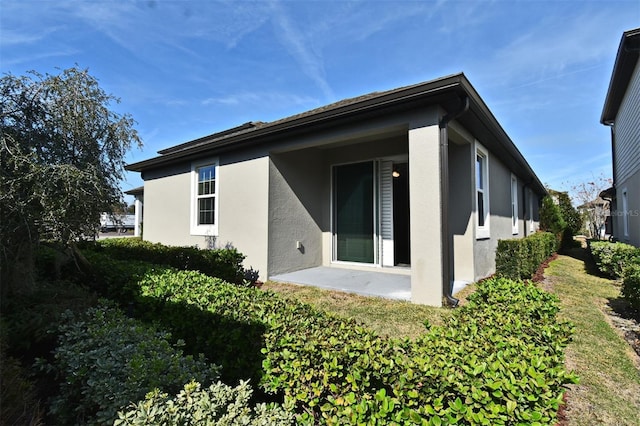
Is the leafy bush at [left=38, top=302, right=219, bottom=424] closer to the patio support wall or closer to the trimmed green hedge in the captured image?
the patio support wall

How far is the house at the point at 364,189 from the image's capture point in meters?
4.86

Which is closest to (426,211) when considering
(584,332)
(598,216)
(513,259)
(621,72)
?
(584,332)

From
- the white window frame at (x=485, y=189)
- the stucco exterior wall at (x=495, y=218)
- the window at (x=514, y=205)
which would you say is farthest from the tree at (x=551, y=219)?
the white window frame at (x=485, y=189)

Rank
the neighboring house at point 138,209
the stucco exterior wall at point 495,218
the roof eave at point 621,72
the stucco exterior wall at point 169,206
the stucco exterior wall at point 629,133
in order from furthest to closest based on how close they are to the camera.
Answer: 1. the neighboring house at point 138,209
2. the stucco exterior wall at point 169,206
3. the stucco exterior wall at point 629,133
4. the roof eave at point 621,72
5. the stucco exterior wall at point 495,218

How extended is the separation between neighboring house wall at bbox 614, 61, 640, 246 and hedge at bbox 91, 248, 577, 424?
9556 millimetres

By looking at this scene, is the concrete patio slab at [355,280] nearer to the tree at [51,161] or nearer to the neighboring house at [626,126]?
the tree at [51,161]

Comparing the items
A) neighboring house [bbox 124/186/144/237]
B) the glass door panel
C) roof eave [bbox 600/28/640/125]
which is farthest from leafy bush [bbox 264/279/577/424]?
neighboring house [bbox 124/186/144/237]

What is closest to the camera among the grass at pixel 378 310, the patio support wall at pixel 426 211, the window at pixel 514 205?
the grass at pixel 378 310

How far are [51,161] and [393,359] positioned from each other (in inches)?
155

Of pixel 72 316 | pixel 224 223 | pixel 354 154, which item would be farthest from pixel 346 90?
pixel 72 316

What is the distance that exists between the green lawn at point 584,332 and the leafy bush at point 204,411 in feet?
7.79

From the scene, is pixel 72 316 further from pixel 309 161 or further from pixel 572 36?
pixel 572 36

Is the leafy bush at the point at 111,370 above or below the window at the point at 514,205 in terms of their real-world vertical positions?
below

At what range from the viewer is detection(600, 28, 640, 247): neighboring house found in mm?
8227
